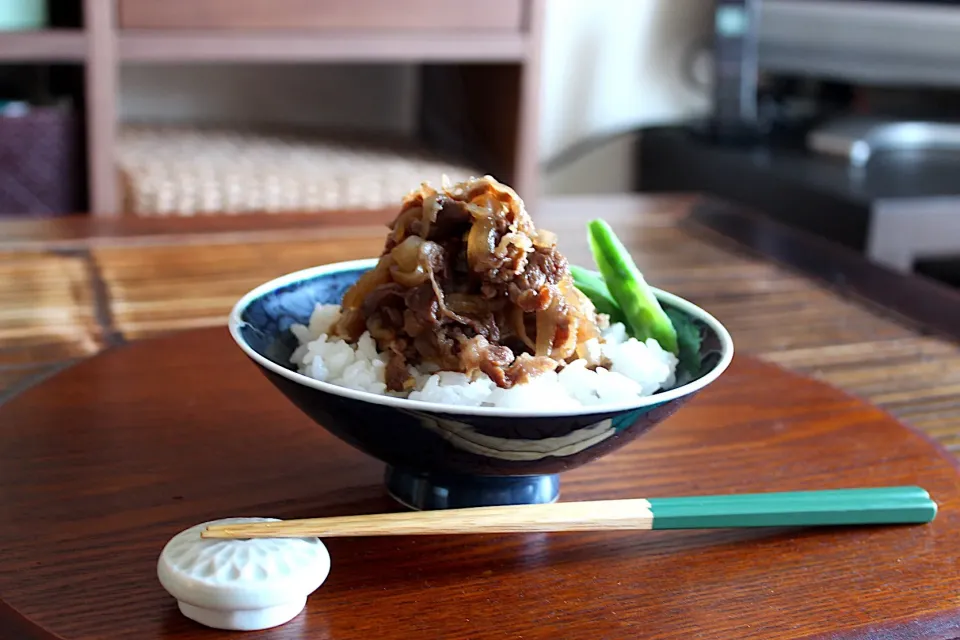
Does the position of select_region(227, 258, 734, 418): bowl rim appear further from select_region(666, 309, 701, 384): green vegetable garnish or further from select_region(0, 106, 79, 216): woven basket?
select_region(0, 106, 79, 216): woven basket

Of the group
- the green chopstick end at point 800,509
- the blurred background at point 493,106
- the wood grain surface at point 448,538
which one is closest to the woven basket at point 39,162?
the blurred background at point 493,106

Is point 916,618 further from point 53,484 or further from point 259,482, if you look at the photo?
point 53,484

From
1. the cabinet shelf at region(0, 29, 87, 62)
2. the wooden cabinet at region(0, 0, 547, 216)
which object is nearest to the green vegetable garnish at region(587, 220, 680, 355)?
the wooden cabinet at region(0, 0, 547, 216)

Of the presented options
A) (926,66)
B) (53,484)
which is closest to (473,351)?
(53,484)

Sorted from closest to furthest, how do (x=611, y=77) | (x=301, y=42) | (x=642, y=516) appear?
1. (x=642, y=516)
2. (x=301, y=42)
3. (x=611, y=77)

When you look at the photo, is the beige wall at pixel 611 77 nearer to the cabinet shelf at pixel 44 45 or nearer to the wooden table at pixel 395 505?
the cabinet shelf at pixel 44 45

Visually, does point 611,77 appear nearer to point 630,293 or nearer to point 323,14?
point 323,14

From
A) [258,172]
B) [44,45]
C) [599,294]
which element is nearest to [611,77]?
[258,172]
